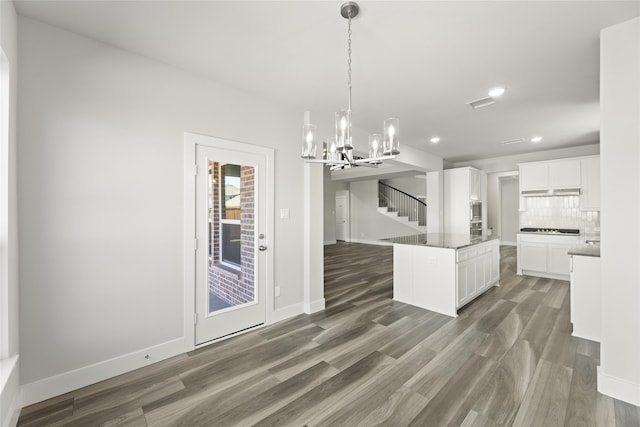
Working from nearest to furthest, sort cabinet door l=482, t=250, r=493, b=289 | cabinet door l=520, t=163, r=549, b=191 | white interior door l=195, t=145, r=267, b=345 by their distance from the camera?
white interior door l=195, t=145, r=267, b=345 < cabinet door l=482, t=250, r=493, b=289 < cabinet door l=520, t=163, r=549, b=191

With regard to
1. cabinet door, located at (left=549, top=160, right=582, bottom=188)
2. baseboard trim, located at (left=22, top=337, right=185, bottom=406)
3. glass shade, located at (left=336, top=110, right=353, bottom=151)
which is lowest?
baseboard trim, located at (left=22, top=337, right=185, bottom=406)

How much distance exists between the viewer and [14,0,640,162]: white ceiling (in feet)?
6.31

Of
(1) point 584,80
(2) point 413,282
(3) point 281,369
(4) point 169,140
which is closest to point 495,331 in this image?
(2) point 413,282

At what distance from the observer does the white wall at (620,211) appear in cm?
197

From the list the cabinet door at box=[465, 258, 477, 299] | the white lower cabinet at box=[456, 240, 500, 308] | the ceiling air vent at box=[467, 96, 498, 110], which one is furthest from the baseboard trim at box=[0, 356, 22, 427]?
the ceiling air vent at box=[467, 96, 498, 110]

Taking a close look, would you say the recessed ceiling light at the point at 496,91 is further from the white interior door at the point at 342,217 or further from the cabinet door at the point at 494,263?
the white interior door at the point at 342,217

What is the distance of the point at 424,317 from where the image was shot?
358 centimetres

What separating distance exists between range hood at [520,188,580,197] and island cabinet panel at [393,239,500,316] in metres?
2.52

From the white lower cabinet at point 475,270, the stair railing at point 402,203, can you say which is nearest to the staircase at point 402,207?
the stair railing at point 402,203

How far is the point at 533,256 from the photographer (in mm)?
5594

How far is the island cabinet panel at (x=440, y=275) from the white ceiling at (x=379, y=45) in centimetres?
200

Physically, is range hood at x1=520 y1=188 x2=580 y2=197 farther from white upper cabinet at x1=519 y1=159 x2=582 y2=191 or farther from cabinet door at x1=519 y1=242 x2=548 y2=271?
cabinet door at x1=519 y1=242 x2=548 y2=271

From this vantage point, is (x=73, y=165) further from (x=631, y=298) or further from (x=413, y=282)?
(x=631, y=298)

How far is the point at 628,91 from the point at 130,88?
3.94 meters
